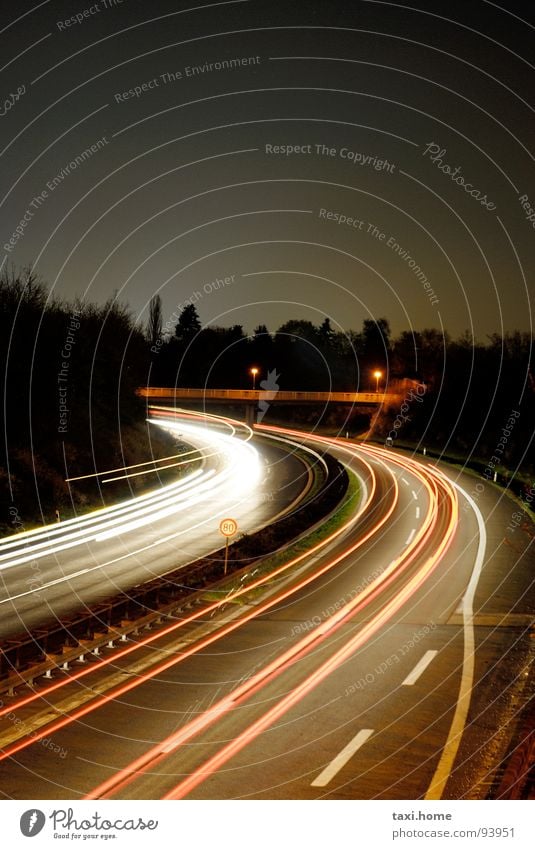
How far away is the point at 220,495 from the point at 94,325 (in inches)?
746

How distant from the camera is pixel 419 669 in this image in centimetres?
1744

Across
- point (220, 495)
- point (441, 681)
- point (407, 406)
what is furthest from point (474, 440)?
point (441, 681)

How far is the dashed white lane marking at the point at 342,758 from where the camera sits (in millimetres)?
11383

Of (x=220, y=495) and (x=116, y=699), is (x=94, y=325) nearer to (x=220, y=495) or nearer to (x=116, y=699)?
(x=220, y=495)

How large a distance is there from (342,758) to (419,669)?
5.59 meters

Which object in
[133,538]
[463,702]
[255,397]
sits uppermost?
[255,397]

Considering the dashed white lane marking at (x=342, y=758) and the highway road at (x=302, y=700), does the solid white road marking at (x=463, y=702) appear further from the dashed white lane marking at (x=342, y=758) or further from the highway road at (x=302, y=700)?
the dashed white lane marking at (x=342, y=758)

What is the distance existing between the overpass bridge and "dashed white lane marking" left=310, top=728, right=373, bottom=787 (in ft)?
283

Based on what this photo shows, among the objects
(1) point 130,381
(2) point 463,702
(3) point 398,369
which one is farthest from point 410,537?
(3) point 398,369

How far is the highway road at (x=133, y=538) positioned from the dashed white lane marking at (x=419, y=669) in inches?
398

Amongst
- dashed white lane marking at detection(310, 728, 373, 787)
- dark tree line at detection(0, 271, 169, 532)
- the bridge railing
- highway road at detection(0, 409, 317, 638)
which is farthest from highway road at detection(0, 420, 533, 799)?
the bridge railing
